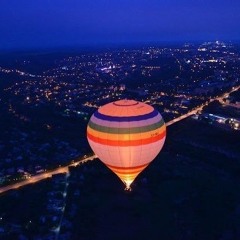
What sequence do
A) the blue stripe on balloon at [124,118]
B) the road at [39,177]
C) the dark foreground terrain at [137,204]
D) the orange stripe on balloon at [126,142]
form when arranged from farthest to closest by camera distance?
1. the road at [39,177]
2. the dark foreground terrain at [137,204]
3. the orange stripe on balloon at [126,142]
4. the blue stripe on balloon at [124,118]

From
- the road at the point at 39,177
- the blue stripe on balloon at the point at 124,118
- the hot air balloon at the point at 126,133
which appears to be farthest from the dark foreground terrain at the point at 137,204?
the blue stripe on balloon at the point at 124,118

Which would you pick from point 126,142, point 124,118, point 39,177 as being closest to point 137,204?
point 39,177

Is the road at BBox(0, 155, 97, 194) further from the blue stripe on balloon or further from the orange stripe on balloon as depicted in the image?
the blue stripe on balloon

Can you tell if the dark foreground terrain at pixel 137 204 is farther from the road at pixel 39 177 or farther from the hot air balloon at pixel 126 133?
the hot air balloon at pixel 126 133

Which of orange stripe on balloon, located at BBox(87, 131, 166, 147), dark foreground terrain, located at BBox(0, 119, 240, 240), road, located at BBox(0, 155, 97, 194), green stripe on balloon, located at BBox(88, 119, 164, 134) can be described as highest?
green stripe on balloon, located at BBox(88, 119, 164, 134)

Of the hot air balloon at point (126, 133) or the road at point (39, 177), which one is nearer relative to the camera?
the hot air balloon at point (126, 133)

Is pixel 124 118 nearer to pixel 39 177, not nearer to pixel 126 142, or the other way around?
pixel 126 142

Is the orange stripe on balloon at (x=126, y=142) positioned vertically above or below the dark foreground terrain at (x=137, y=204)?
above

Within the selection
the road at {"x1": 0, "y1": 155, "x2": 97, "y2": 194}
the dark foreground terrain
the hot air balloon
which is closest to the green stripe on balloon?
the hot air balloon
